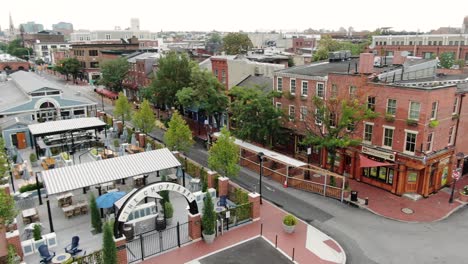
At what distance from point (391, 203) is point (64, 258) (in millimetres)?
21691

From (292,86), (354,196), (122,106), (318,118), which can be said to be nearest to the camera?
(354,196)

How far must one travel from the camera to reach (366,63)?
29.2 metres

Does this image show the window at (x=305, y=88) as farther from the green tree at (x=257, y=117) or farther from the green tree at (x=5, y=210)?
the green tree at (x=5, y=210)

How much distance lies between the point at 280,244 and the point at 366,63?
16998mm

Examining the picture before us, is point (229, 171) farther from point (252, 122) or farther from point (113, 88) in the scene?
point (113, 88)

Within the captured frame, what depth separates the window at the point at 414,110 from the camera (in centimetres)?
2567

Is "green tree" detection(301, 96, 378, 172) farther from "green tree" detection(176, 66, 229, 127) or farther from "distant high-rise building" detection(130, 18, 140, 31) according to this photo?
"distant high-rise building" detection(130, 18, 140, 31)

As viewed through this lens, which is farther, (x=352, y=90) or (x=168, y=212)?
(x=352, y=90)

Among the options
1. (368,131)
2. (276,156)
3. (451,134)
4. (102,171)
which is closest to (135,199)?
(102,171)

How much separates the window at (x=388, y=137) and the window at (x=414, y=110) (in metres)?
1.75

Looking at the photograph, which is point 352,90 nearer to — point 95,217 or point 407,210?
point 407,210

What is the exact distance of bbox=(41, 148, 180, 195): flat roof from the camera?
22.6 m

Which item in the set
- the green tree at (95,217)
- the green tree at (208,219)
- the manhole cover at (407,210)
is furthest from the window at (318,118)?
the green tree at (95,217)

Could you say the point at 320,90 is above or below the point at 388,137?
above
